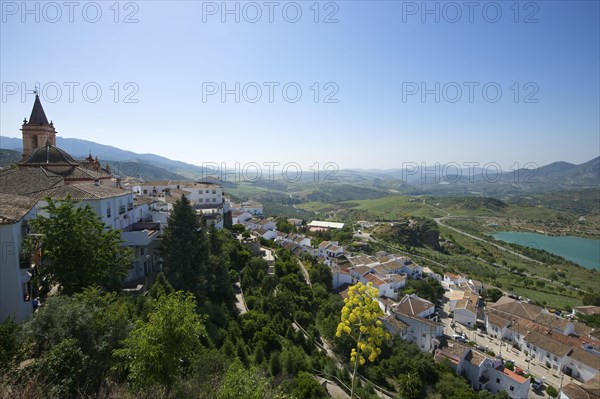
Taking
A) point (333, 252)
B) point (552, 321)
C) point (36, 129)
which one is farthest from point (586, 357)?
point (36, 129)

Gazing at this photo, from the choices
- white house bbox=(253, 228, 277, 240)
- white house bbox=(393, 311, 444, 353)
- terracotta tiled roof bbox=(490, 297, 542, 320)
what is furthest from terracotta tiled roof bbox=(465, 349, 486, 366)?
white house bbox=(253, 228, 277, 240)

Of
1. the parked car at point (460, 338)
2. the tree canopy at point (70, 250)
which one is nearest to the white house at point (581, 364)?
the parked car at point (460, 338)

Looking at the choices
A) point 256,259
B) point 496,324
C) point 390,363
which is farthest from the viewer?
point 496,324

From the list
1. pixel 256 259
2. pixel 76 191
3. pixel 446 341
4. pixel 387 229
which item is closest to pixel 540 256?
pixel 387 229

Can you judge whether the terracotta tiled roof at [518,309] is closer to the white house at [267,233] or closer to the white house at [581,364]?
the white house at [581,364]

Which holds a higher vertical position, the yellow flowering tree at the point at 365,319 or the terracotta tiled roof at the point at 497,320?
the yellow flowering tree at the point at 365,319

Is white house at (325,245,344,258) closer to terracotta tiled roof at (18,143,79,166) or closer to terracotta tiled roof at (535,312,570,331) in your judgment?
terracotta tiled roof at (535,312,570,331)

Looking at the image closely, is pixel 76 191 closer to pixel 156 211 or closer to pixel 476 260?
pixel 156 211
